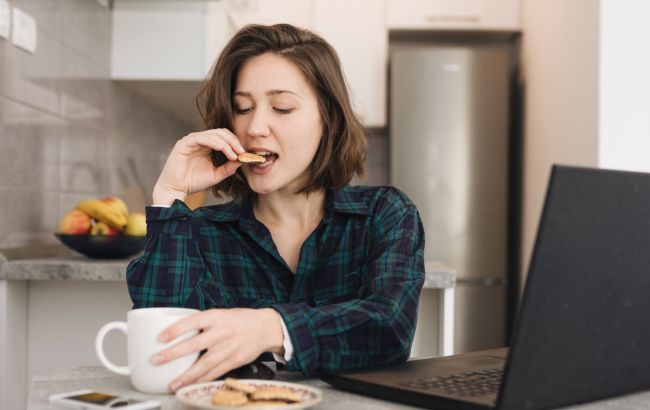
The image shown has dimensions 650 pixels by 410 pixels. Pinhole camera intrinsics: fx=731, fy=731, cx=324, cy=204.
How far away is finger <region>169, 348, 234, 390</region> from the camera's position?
2.55 ft

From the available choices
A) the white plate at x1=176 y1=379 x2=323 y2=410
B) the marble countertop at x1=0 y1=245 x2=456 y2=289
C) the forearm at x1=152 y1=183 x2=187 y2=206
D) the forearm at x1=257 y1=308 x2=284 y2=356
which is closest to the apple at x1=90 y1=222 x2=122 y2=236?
the marble countertop at x1=0 y1=245 x2=456 y2=289

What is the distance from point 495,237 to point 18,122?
217cm

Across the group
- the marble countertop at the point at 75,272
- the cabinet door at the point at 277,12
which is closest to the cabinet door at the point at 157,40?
the cabinet door at the point at 277,12

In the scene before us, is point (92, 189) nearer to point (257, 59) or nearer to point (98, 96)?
point (98, 96)

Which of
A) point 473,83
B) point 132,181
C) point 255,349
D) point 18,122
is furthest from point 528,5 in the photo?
point 255,349

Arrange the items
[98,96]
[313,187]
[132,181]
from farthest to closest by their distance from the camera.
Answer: [132,181]
[98,96]
[313,187]

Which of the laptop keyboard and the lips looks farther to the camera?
the lips

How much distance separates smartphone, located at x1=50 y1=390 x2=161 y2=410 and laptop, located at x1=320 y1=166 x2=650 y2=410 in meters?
0.24

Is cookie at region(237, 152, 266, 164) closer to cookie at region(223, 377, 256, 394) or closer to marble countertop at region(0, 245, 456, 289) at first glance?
cookie at region(223, 377, 256, 394)

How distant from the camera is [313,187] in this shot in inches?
52.8

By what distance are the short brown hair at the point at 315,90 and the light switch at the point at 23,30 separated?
731mm

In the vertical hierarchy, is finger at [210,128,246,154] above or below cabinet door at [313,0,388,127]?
below

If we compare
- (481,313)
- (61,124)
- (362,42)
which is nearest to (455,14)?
(362,42)

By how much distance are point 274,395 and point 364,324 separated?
11.5 inches
